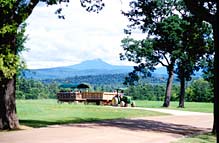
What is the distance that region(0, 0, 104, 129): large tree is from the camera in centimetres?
1756

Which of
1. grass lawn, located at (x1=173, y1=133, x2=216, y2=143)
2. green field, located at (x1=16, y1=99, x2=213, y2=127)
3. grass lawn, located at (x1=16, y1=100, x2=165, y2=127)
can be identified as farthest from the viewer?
green field, located at (x1=16, y1=99, x2=213, y2=127)

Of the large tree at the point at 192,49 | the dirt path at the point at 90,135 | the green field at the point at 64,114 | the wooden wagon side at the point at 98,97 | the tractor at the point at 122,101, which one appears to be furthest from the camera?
the wooden wagon side at the point at 98,97

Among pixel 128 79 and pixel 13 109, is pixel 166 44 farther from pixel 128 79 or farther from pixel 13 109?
pixel 13 109

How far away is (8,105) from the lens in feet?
65.7

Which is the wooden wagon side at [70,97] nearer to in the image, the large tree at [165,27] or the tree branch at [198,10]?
the large tree at [165,27]

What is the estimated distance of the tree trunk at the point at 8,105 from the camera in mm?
19781

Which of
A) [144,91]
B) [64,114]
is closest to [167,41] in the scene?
[64,114]

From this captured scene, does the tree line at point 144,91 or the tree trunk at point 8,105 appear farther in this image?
the tree line at point 144,91

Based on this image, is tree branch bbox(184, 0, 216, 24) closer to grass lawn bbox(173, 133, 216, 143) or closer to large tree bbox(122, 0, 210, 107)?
grass lawn bbox(173, 133, 216, 143)

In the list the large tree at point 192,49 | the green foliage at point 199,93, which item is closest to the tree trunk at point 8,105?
the large tree at point 192,49

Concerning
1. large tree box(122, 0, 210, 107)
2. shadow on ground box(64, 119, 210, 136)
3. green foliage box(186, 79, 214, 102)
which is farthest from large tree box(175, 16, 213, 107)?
green foliage box(186, 79, 214, 102)

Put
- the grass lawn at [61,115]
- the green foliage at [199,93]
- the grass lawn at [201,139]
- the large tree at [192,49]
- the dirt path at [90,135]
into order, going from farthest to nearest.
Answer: the green foliage at [199,93], the large tree at [192,49], the grass lawn at [61,115], the grass lawn at [201,139], the dirt path at [90,135]

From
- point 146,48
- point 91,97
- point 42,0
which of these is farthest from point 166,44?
point 42,0

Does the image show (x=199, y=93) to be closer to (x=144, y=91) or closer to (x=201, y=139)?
(x=144, y=91)
